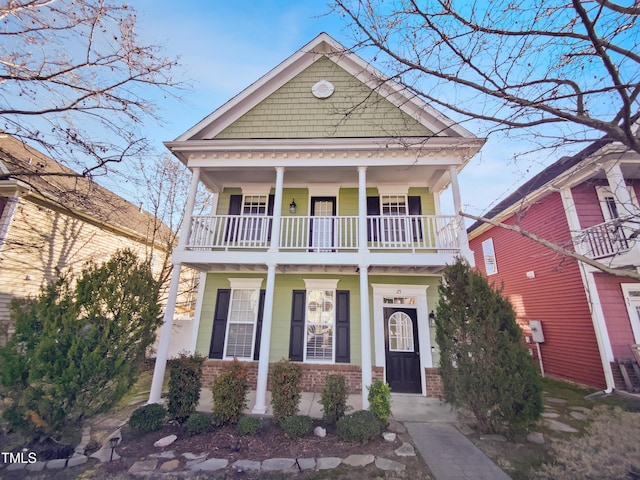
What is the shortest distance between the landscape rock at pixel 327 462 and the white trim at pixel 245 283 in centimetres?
465

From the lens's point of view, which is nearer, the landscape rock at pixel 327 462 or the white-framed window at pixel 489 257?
the landscape rock at pixel 327 462

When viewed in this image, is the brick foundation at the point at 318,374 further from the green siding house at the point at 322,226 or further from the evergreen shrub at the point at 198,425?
the evergreen shrub at the point at 198,425

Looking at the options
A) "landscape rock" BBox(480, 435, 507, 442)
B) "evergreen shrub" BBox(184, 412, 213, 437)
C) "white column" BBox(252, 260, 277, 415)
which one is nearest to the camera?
"landscape rock" BBox(480, 435, 507, 442)

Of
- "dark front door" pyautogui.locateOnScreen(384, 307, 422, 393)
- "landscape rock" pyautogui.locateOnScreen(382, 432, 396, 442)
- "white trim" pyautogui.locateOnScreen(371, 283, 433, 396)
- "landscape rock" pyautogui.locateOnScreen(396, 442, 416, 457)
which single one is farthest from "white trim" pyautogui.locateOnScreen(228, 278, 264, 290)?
"landscape rock" pyautogui.locateOnScreen(396, 442, 416, 457)

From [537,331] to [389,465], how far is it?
28.7 feet

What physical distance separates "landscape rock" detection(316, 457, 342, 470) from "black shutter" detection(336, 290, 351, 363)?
10.4ft

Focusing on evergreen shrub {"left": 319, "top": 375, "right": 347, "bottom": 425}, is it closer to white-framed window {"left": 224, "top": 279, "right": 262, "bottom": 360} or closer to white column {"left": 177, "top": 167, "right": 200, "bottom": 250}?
white-framed window {"left": 224, "top": 279, "right": 262, "bottom": 360}

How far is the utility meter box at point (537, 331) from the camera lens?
9266 mm

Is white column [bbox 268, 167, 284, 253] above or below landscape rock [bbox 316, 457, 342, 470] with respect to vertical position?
above

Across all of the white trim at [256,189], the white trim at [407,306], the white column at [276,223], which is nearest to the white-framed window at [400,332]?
the white trim at [407,306]

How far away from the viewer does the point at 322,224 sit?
312 inches

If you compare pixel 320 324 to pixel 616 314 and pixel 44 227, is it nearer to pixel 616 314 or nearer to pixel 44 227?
pixel 616 314

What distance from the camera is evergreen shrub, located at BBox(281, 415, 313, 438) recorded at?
14.8ft

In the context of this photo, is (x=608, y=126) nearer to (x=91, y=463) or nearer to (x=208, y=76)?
(x=208, y=76)
